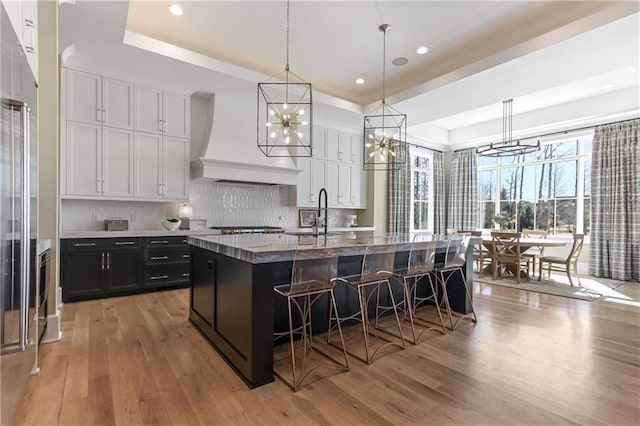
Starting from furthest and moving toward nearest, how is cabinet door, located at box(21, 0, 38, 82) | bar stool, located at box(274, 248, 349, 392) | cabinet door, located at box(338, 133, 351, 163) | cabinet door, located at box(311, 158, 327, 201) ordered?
1. cabinet door, located at box(338, 133, 351, 163)
2. cabinet door, located at box(311, 158, 327, 201)
3. bar stool, located at box(274, 248, 349, 392)
4. cabinet door, located at box(21, 0, 38, 82)

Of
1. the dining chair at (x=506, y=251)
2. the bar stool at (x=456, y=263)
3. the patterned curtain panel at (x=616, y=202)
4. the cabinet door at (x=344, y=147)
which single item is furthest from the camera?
the cabinet door at (x=344, y=147)

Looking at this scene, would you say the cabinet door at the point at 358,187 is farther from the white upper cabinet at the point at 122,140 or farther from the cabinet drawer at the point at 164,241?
the cabinet drawer at the point at 164,241

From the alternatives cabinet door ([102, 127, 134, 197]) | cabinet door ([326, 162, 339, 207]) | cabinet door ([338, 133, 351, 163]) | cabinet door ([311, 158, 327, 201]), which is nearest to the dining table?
cabinet door ([326, 162, 339, 207])

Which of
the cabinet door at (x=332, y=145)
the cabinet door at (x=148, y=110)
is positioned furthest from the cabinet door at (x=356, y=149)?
the cabinet door at (x=148, y=110)

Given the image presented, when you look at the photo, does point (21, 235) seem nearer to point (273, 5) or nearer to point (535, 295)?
point (273, 5)

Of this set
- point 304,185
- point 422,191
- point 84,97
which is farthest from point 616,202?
point 84,97

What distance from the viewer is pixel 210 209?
17.9ft

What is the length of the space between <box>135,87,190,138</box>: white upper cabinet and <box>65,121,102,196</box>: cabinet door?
1.87 feet

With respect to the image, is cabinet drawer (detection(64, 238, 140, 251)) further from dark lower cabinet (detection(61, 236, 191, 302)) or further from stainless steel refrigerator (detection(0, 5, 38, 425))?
stainless steel refrigerator (detection(0, 5, 38, 425))

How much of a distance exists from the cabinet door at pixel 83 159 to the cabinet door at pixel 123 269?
2.87 ft

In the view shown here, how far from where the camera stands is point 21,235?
166 centimetres

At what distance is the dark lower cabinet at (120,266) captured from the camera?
389cm

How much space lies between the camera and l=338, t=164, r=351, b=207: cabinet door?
6914 mm

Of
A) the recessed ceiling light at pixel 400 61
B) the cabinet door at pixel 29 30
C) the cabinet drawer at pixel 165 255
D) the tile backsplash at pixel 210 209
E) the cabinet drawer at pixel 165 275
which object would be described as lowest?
the cabinet drawer at pixel 165 275
